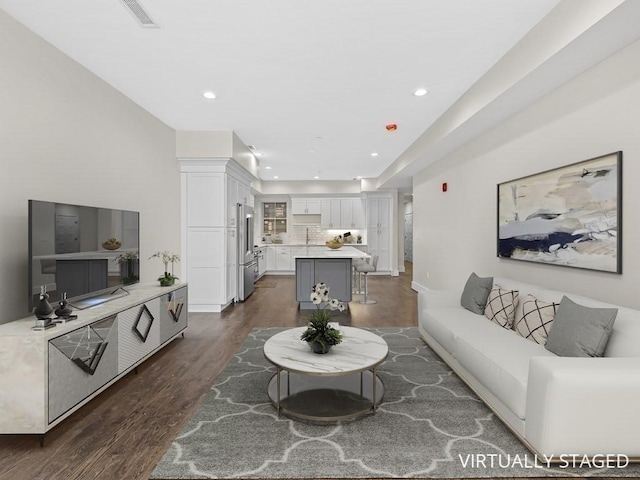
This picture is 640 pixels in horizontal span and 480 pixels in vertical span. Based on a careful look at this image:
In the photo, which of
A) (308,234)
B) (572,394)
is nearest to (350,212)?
(308,234)

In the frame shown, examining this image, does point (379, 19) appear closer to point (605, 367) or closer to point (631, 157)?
point (631, 157)

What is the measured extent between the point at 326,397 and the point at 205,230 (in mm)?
3527

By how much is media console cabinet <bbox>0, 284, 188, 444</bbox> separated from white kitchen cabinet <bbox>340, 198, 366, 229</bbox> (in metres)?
7.44

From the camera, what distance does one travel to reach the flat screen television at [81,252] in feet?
7.61

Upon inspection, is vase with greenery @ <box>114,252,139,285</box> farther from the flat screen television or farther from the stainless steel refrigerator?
the stainless steel refrigerator

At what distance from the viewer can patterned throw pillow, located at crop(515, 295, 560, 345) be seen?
2492mm

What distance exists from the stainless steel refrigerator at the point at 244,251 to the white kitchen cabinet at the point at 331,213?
3.72m

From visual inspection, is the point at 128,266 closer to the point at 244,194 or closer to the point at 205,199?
the point at 205,199

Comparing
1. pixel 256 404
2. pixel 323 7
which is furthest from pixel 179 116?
pixel 256 404

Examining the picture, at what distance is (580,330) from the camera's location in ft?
6.86

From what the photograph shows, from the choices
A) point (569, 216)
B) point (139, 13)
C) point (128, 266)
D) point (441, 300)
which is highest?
point (139, 13)

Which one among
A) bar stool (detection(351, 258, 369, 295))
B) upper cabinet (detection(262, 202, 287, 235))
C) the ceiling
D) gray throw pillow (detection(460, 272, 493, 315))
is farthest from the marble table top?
upper cabinet (detection(262, 202, 287, 235))

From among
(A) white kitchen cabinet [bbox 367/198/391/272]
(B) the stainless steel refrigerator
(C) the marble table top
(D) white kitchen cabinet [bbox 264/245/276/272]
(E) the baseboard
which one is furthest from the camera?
(D) white kitchen cabinet [bbox 264/245/276/272]

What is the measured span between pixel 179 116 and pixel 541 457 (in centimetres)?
496
